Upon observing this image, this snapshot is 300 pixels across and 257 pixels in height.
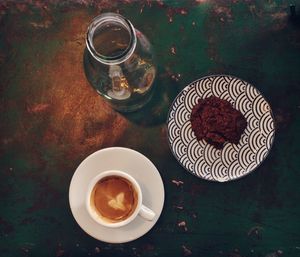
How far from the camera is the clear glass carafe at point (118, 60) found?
1.11 metres

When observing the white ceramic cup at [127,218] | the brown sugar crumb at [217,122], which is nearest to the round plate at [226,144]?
the brown sugar crumb at [217,122]

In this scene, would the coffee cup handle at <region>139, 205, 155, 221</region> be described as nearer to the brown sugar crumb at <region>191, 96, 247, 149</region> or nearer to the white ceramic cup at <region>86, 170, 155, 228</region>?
the white ceramic cup at <region>86, 170, 155, 228</region>

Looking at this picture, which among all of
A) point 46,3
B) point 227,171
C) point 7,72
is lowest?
point 227,171

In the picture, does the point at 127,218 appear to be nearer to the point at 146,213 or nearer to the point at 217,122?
the point at 146,213

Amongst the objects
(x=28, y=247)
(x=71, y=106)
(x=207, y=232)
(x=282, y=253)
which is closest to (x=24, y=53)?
(x=71, y=106)

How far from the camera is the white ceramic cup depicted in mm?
1139

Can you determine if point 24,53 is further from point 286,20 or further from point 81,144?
point 286,20

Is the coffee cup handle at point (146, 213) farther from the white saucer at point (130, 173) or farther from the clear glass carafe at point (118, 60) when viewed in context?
the clear glass carafe at point (118, 60)

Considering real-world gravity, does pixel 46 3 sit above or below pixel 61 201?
above

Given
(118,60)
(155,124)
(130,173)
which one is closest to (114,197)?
(130,173)

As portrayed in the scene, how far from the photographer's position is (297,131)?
1251 millimetres

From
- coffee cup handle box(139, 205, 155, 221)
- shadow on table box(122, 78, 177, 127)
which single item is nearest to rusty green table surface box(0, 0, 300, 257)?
shadow on table box(122, 78, 177, 127)

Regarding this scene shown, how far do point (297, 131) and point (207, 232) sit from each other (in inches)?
12.4

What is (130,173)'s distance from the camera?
4.00 ft
